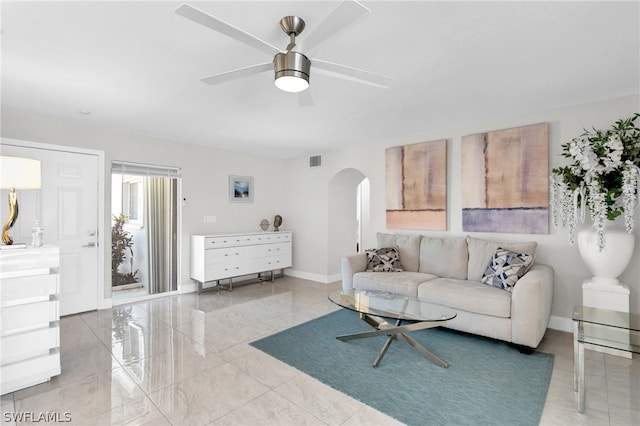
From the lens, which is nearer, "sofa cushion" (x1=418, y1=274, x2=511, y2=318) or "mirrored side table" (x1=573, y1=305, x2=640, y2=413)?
"mirrored side table" (x1=573, y1=305, x2=640, y2=413)

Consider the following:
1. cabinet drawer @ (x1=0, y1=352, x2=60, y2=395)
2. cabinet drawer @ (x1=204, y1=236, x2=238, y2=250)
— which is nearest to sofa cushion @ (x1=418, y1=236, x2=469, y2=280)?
cabinet drawer @ (x1=204, y1=236, x2=238, y2=250)

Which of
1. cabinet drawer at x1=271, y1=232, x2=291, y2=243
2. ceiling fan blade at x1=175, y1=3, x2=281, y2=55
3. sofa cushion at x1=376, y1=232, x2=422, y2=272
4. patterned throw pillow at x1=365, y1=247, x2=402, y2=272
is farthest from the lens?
cabinet drawer at x1=271, y1=232, x2=291, y2=243

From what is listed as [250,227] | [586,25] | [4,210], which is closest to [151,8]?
[586,25]

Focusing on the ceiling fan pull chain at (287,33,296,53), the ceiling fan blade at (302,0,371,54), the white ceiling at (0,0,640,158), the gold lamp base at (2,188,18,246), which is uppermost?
the white ceiling at (0,0,640,158)

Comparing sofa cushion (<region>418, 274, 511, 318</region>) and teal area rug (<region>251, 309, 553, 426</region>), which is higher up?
sofa cushion (<region>418, 274, 511, 318</region>)

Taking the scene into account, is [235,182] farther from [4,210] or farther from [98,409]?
[98,409]

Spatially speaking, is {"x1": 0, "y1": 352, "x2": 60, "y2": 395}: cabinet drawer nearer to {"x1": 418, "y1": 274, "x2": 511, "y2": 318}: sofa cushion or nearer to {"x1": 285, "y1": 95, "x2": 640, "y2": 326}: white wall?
{"x1": 418, "y1": 274, "x2": 511, "y2": 318}: sofa cushion

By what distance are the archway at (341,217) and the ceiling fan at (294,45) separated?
3632mm

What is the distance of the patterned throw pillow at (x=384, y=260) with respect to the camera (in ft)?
13.3

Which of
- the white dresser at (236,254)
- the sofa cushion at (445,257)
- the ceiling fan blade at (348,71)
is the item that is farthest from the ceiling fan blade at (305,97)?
the white dresser at (236,254)

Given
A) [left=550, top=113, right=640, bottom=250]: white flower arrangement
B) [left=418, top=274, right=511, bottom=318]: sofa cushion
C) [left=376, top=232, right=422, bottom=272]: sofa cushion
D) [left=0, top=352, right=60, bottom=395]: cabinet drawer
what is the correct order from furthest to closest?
1. [left=376, top=232, right=422, bottom=272]: sofa cushion
2. [left=418, top=274, right=511, bottom=318]: sofa cushion
3. [left=550, top=113, right=640, bottom=250]: white flower arrangement
4. [left=0, top=352, right=60, bottom=395]: cabinet drawer

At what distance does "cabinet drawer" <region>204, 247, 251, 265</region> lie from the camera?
15.8ft

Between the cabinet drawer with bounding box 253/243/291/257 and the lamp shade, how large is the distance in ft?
10.5

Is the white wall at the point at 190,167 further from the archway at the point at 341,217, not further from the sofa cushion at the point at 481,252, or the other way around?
the sofa cushion at the point at 481,252
